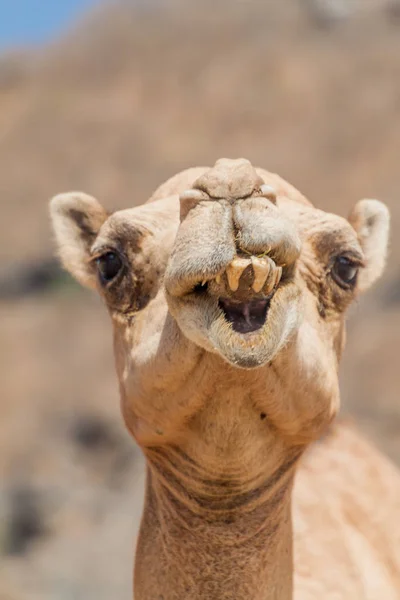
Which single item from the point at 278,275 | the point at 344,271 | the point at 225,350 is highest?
the point at 344,271

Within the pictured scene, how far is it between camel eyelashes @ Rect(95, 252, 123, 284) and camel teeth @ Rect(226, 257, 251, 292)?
3.00ft

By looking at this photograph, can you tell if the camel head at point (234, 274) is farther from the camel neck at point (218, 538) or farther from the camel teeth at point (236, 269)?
the camel neck at point (218, 538)

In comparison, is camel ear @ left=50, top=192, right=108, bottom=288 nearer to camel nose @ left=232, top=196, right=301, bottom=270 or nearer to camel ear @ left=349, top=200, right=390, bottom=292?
camel ear @ left=349, top=200, right=390, bottom=292

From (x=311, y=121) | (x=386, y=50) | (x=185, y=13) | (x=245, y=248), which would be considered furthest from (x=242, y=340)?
(x=185, y=13)

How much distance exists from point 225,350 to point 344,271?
1.02 m

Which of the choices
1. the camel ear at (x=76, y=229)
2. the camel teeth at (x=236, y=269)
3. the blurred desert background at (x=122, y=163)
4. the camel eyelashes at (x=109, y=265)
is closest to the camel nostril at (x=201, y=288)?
the camel teeth at (x=236, y=269)

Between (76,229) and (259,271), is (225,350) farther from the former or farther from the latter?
(76,229)

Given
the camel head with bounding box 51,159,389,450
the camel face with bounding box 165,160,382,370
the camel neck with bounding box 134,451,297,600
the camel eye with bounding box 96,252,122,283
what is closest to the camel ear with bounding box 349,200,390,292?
the camel head with bounding box 51,159,389,450

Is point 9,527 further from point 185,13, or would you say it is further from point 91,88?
point 185,13

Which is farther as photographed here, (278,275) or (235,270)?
(278,275)

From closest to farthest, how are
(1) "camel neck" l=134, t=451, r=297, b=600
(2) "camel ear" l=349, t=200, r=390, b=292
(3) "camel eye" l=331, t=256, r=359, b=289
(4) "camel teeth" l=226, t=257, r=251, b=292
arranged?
(4) "camel teeth" l=226, t=257, r=251, b=292 → (1) "camel neck" l=134, t=451, r=297, b=600 → (3) "camel eye" l=331, t=256, r=359, b=289 → (2) "camel ear" l=349, t=200, r=390, b=292

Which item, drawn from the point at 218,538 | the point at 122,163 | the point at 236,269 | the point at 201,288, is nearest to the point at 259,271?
the point at 236,269

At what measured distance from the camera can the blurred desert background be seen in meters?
12.3

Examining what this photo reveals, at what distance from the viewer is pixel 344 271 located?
365 cm
